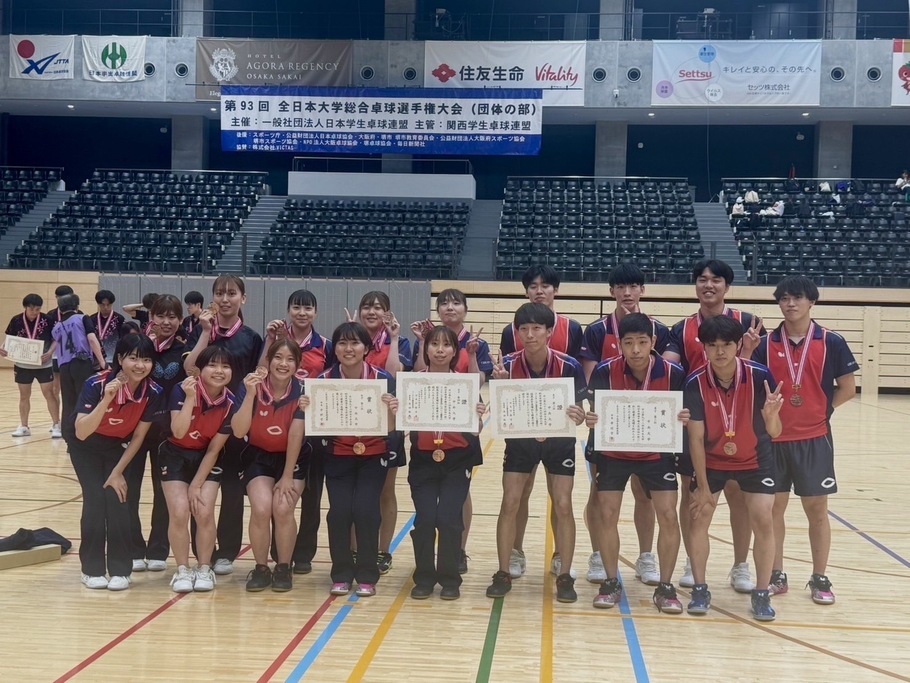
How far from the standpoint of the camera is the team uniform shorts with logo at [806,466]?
528 centimetres

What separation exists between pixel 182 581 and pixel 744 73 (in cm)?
2046

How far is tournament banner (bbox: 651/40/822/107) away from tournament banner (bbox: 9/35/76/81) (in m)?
15.2

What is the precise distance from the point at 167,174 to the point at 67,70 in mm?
3499

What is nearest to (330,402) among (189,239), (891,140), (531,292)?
(531,292)

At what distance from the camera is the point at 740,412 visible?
501cm

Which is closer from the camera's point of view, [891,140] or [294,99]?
[294,99]

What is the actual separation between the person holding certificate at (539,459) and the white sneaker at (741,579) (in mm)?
1019

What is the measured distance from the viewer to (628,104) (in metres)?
22.5

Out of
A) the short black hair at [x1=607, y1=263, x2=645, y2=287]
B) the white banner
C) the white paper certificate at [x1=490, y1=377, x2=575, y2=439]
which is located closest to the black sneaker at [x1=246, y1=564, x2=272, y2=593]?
the white paper certificate at [x1=490, y1=377, x2=575, y2=439]

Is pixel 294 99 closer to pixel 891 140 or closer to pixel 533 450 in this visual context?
A: pixel 891 140

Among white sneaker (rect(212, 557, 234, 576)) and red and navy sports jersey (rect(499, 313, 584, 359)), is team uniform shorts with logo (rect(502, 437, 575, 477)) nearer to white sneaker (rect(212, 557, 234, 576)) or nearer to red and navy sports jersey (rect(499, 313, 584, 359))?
red and navy sports jersey (rect(499, 313, 584, 359))

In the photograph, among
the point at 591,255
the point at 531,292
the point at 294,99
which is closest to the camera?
the point at 531,292

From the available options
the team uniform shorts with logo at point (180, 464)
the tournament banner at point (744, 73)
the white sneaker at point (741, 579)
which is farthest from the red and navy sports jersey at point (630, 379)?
the tournament banner at point (744, 73)

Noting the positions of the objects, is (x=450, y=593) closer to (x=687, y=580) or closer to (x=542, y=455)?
(x=542, y=455)
